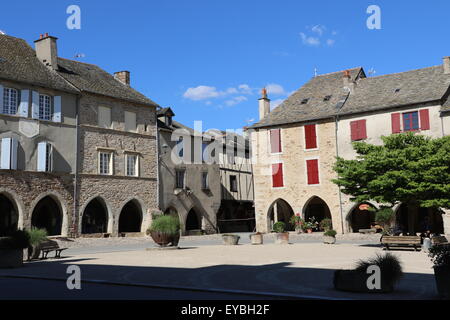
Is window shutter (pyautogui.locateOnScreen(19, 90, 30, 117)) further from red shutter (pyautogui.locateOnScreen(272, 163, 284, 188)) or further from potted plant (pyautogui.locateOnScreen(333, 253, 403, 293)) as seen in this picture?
potted plant (pyautogui.locateOnScreen(333, 253, 403, 293))

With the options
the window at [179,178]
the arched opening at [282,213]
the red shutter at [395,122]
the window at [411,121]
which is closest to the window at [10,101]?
the window at [179,178]

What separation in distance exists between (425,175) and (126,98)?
59.7 ft

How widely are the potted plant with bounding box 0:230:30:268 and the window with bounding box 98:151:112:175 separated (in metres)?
14.9

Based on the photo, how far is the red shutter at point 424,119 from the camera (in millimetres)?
26672

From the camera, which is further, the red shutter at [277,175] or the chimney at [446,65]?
the red shutter at [277,175]

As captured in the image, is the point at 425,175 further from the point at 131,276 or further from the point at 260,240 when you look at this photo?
the point at 131,276

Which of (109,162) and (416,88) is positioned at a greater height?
(416,88)

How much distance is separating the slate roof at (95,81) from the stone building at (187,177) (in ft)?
9.17

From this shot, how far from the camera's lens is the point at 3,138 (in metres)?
23.0

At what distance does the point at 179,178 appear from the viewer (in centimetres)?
3338

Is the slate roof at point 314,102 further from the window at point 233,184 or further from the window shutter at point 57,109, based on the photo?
the window shutter at point 57,109
